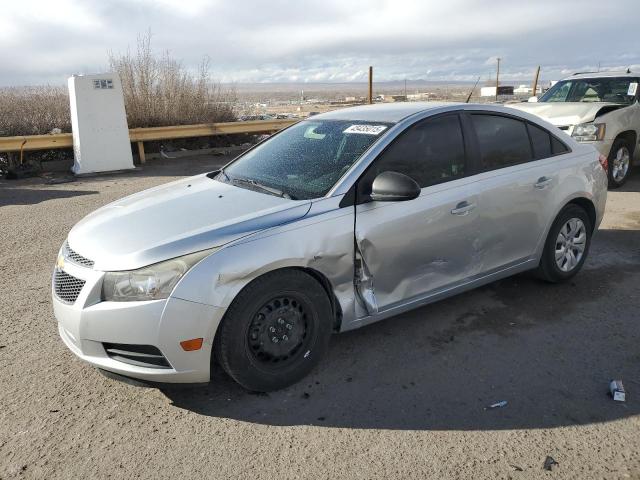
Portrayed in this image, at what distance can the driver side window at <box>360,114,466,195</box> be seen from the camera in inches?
148

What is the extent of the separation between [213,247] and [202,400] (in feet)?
3.21

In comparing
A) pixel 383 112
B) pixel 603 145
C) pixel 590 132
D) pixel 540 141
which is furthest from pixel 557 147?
pixel 603 145

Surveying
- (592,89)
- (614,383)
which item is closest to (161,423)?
(614,383)

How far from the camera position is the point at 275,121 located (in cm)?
1477

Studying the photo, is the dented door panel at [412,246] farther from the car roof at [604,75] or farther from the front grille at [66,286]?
the car roof at [604,75]

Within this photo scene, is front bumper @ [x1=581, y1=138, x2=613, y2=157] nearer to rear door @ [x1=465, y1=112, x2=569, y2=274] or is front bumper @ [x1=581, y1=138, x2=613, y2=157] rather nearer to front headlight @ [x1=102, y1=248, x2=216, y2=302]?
rear door @ [x1=465, y1=112, x2=569, y2=274]

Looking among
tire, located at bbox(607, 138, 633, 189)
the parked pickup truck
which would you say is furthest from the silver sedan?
tire, located at bbox(607, 138, 633, 189)

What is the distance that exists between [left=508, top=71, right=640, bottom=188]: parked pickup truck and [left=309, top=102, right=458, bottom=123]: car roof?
17.8 ft

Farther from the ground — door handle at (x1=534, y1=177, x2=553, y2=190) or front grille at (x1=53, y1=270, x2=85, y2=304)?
door handle at (x1=534, y1=177, x2=553, y2=190)

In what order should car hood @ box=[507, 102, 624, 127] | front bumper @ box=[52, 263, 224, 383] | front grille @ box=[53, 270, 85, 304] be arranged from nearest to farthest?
front bumper @ box=[52, 263, 224, 383]
front grille @ box=[53, 270, 85, 304]
car hood @ box=[507, 102, 624, 127]

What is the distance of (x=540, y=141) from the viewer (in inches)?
183

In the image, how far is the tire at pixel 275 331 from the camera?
306cm

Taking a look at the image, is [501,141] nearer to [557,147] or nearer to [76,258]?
[557,147]

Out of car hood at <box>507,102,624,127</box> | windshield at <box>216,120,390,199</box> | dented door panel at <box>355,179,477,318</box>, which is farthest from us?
car hood at <box>507,102,624,127</box>
